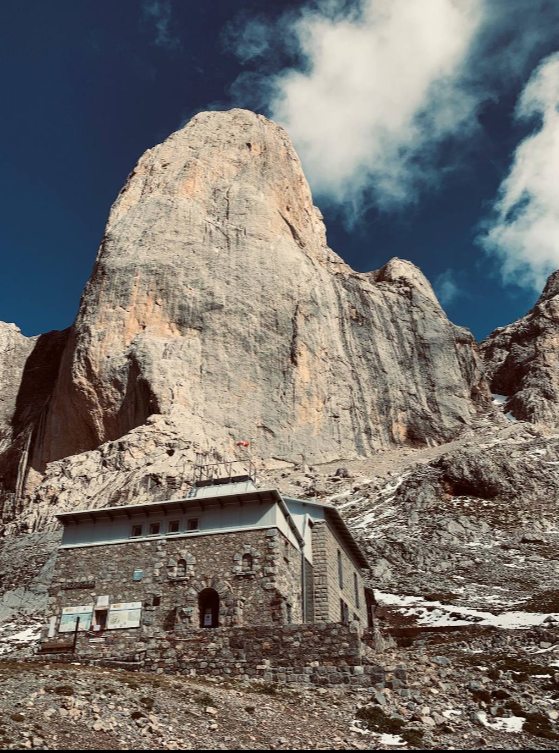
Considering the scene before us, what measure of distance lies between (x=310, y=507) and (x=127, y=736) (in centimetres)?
1908

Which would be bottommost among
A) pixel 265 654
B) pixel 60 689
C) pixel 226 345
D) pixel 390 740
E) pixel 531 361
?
pixel 390 740

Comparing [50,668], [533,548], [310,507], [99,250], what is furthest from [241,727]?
[99,250]

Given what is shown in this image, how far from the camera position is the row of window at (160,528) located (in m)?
29.0

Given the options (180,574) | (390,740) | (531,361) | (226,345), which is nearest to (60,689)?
(390,740)

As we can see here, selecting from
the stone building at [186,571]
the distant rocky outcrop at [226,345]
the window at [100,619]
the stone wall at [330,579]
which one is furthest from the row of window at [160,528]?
the distant rocky outcrop at [226,345]

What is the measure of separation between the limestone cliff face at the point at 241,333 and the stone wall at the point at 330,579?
4384 centimetres

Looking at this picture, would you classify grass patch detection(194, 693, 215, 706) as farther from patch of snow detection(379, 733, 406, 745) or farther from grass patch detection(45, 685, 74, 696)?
patch of snow detection(379, 733, 406, 745)

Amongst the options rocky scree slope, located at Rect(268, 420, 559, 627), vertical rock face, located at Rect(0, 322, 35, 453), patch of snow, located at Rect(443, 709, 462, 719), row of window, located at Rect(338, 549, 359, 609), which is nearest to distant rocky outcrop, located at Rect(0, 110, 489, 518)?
vertical rock face, located at Rect(0, 322, 35, 453)

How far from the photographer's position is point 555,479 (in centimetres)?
7469

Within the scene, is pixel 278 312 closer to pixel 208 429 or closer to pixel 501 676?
pixel 208 429

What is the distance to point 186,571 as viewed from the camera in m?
27.8

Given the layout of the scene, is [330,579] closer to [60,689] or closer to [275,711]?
[275,711]

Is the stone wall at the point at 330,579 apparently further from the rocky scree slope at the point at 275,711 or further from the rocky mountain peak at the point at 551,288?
the rocky mountain peak at the point at 551,288

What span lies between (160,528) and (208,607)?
3.99 m
